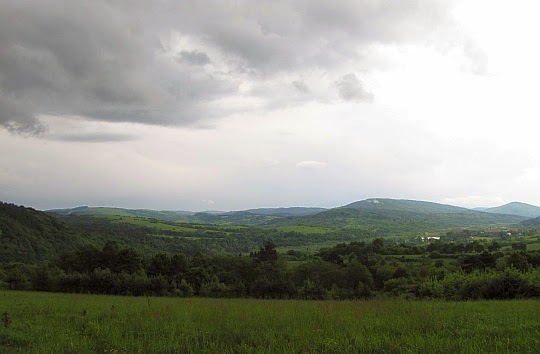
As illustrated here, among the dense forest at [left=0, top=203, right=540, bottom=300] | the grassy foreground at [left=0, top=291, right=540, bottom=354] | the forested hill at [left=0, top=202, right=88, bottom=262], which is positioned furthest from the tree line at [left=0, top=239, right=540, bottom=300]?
the forested hill at [left=0, top=202, right=88, bottom=262]

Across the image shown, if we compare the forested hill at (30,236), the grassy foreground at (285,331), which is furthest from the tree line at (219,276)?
the forested hill at (30,236)

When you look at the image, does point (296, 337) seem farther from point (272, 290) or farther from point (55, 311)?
point (272, 290)

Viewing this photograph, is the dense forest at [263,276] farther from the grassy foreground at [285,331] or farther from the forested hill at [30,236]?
the forested hill at [30,236]

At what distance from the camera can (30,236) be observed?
117750mm

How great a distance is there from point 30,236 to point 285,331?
13102 centimetres

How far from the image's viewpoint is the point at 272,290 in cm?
5075

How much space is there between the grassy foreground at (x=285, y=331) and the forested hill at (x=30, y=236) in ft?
363

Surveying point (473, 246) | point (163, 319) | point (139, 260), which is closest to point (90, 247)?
point (139, 260)

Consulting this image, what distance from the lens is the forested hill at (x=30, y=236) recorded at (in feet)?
352

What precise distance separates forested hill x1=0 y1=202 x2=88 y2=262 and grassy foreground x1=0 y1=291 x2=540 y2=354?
110582 millimetres

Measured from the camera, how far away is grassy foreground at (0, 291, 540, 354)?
8.22 metres

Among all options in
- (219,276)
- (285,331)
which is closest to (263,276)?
(219,276)

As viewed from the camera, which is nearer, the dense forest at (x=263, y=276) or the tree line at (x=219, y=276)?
the dense forest at (x=263, y=276)

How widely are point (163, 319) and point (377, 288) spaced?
5258 cm
